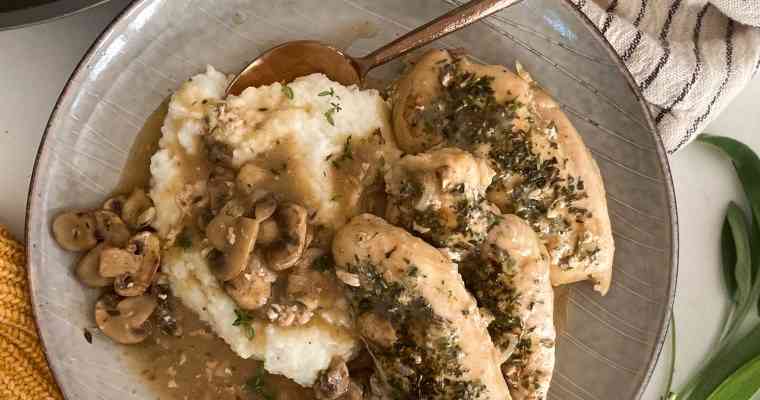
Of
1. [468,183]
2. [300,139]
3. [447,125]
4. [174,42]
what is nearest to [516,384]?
[468,183]

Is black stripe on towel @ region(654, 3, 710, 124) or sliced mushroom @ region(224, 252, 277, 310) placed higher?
black stripe on towel @ region(654, 3, 710, 124)

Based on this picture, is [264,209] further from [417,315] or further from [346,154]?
[417,315]

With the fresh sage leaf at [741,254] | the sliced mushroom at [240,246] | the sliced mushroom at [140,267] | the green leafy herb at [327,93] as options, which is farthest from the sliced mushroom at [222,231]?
the fresh sage leaf at [741,254]

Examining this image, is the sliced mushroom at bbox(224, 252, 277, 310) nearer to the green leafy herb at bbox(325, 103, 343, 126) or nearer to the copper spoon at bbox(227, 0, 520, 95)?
the green leafy herb at bbox(325, 103, 343, 126)

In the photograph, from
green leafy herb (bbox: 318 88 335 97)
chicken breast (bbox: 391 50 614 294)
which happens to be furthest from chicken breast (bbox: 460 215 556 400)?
green leafy herb (bbox: 318 88 335 97)

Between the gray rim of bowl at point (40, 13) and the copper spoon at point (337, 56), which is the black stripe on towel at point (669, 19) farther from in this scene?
the gray rim of bowl at point (40, 13)

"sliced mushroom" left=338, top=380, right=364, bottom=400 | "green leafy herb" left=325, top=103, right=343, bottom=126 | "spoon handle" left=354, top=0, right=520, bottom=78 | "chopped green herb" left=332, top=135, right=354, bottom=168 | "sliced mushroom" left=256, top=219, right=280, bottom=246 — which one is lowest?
"sliced mushroom" left=338, top=380, right=364, bottom=400
